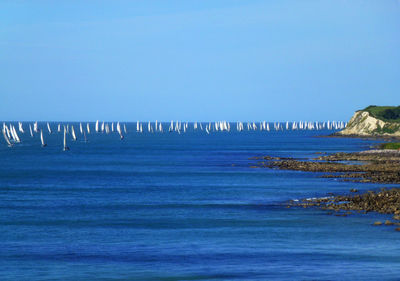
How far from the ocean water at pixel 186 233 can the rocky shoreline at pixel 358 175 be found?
232 centimetres

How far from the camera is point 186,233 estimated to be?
151 feet

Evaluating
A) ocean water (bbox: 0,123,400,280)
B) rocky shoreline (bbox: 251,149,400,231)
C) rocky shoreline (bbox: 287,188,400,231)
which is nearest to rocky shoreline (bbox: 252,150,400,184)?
rocky shoreline (bbox: 251,149,400,231)

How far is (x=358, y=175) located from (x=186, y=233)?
40710 mm

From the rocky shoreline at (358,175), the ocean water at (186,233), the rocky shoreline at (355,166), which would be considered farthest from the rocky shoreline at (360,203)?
the rocky shoreline at (355,166)

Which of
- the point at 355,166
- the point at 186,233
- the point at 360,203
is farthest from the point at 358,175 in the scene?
the point at 186,233

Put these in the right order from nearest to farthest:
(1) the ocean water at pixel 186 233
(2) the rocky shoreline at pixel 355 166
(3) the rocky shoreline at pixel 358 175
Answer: (1) the ocean water at pixel 186 233
(3) the rocky shoreline at pixel 358 175
(2) the rocky shoreline at pixel 355 166

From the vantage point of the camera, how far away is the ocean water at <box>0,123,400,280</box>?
114ft

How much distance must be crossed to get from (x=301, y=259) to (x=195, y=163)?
252 ft

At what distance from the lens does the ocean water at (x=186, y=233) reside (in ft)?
114

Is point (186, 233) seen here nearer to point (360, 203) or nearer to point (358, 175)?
point (360, 203)

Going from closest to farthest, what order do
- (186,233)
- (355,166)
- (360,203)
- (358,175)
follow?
(186,233)
(360,203)
(358,175)
(355,166)

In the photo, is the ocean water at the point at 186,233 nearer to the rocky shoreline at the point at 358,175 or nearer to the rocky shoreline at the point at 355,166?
the rocky shoreline at the point at 358,175

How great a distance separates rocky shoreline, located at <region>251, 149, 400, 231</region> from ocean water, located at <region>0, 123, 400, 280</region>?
2.32m

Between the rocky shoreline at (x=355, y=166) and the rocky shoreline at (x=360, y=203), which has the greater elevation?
the rocky shoreline at (x=355, y=166)
